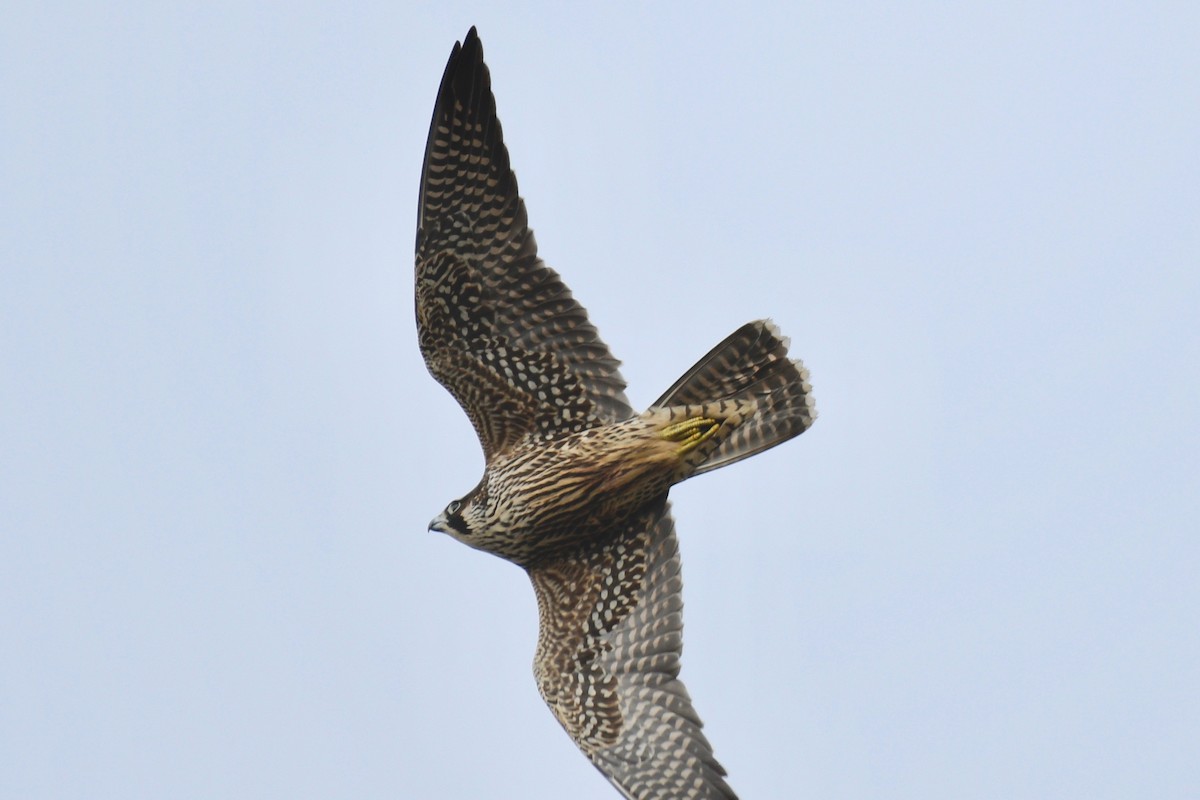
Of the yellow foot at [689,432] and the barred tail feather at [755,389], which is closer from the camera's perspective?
the yellow foot at [689,432]

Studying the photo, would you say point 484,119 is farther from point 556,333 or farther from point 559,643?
point 559,643

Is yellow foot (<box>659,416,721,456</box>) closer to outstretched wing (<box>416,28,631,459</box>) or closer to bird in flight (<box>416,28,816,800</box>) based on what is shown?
Answer: bird in flight (<box>416,28,816,800</box>)

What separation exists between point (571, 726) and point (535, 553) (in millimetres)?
1109

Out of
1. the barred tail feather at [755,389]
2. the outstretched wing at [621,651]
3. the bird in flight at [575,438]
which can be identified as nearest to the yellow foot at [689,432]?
the bird in flight at [575,438]

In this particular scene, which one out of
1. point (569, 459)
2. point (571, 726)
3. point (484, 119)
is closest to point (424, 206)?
point (484, 119)

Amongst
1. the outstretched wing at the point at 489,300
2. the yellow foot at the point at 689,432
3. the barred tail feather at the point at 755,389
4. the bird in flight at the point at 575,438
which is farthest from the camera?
the barred tail feather at the point at 755,389

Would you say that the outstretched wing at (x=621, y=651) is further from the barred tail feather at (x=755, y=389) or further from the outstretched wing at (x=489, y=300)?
the outstretched wing at (x=489, y=300)

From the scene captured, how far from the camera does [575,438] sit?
11984mm

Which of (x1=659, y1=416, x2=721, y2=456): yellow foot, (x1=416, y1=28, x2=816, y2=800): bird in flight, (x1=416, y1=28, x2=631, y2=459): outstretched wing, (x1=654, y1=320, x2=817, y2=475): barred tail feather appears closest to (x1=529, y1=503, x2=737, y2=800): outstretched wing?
(x1=416, y1=28, x2=816, y2=800): bird in flight

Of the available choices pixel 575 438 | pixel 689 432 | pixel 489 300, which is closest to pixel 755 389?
pixel 689 432

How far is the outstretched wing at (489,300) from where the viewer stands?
1155 cm

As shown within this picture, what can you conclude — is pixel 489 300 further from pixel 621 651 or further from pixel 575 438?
pixel 621 651

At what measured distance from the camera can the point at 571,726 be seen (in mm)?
12188

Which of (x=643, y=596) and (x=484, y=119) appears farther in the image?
(x=643, y=596)
